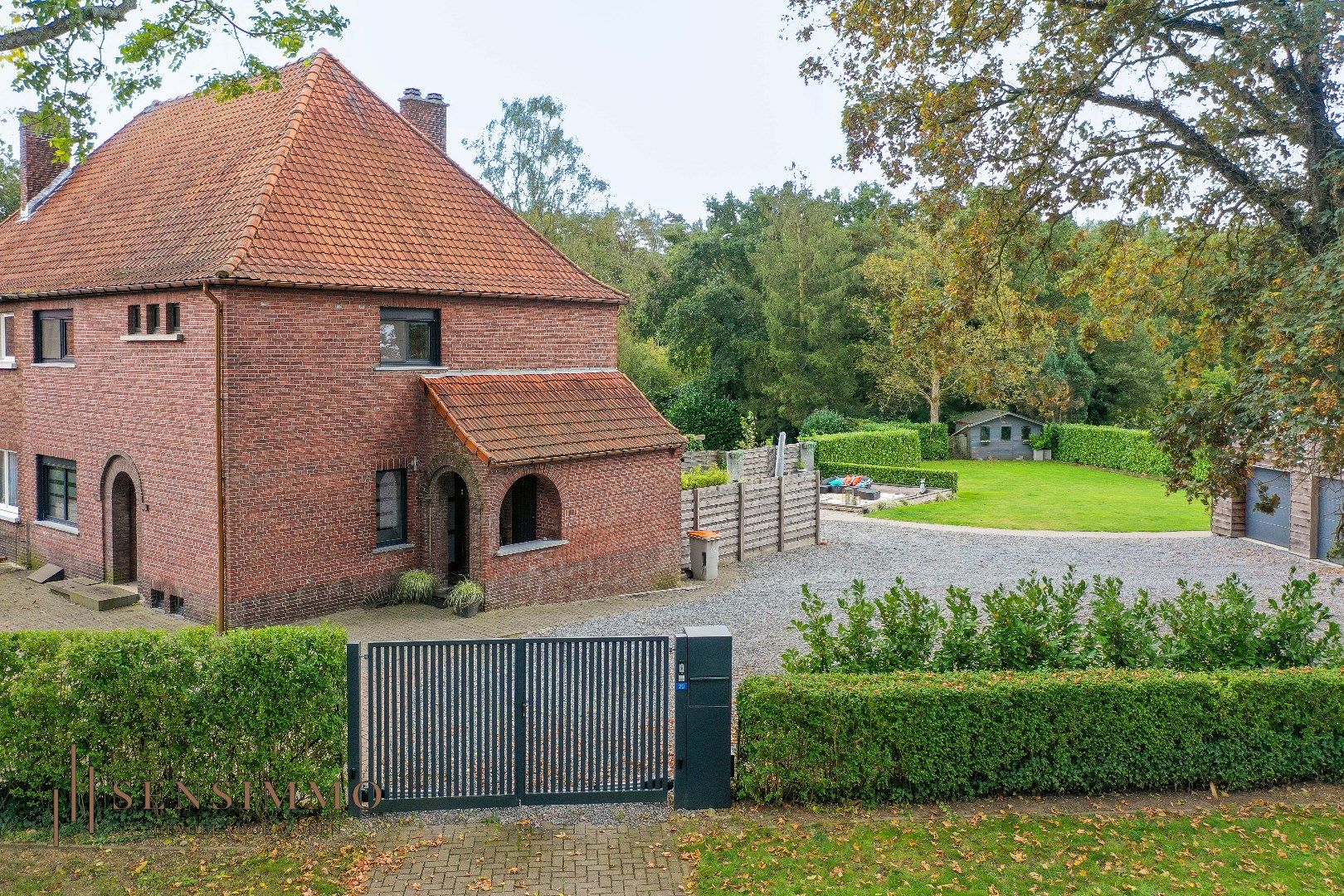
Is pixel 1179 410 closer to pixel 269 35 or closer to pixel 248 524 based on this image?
pixel 269 35

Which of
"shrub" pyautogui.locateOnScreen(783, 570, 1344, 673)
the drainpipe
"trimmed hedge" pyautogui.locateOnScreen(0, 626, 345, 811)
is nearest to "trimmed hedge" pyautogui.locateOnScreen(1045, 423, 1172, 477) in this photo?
"shrub" pyautogui.locateOnScreen(783, 570, 1344, 673)

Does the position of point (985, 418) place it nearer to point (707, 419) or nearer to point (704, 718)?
A: point (707, 419)

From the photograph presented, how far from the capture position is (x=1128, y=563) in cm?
2294

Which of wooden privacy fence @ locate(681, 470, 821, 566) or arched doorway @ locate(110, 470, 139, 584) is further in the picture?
wooden privacy fence @ locate(681, 470, 821, 566)

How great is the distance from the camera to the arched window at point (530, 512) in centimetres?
1816

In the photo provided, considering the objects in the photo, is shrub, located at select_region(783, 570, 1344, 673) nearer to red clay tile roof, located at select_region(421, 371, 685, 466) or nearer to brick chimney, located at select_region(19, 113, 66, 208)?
red clay tile roof, located at select_region(421, 371, 685, 466)

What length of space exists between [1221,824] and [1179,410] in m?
5.35

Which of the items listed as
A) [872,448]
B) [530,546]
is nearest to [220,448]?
[530,546]

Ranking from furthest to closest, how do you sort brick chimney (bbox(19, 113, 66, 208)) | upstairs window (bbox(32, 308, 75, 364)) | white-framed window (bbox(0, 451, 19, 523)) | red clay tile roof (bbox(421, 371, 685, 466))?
brick chimney (bbox(19, 113, 66, 208)) < white-framed window (bbox(0, 451, 19, 523)) < upstairs window (bbox(32, 308, 75, 364)) < red clay tile roof (bbox(421, 371, 685, 466))

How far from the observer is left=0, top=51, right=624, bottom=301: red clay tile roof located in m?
16.5

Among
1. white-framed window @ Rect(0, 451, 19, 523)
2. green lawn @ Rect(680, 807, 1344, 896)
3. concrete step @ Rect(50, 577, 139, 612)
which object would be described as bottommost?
green lawn @ Rect(680, 807, 1344, 896)

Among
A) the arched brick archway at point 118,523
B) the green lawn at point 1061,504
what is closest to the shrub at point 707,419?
the green lawn at point 1061,504

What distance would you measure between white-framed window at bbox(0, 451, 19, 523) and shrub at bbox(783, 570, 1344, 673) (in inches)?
698

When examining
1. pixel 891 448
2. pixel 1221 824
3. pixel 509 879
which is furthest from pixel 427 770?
pixel 891 448
